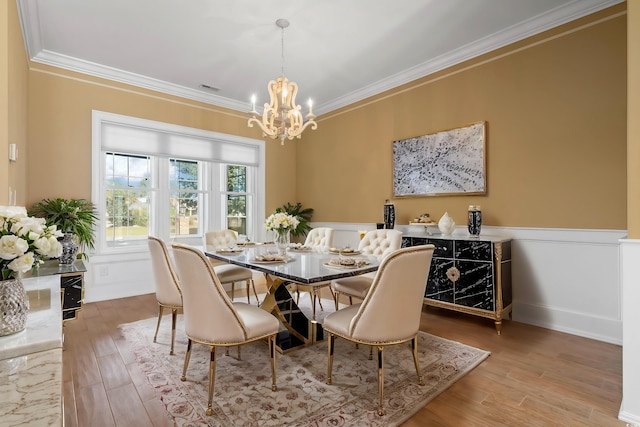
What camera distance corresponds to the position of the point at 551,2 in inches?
117

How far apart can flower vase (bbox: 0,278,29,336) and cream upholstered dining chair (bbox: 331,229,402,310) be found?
7.76ft

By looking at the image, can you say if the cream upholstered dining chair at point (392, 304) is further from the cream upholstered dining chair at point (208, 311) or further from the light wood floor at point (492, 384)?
the cream upholstered dining chair at point (208, 311)

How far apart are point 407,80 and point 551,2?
5.61 ft

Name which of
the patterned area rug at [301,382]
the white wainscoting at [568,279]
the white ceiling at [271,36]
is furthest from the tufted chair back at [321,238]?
the white ceiling at [271,36]

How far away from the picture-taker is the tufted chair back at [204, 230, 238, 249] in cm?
386

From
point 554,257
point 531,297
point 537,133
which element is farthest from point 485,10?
point 531,297

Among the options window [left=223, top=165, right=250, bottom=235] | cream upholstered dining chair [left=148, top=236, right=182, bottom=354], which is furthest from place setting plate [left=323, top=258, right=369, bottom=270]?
window [left=223, top=165, right=250, bottom=235]

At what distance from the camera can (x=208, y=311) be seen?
6.25 ft

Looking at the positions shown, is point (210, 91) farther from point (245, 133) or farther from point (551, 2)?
point (551, 2)

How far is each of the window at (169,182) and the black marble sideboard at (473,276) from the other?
3.33 meters

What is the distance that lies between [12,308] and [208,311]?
3.18ft

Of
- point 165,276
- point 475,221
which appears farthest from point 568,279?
point 165,276

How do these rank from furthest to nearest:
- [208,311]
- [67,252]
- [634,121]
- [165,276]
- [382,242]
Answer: [382,242], [67,252], [165,276], [208,311], [634,121]

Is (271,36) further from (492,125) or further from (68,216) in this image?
(68,216)
